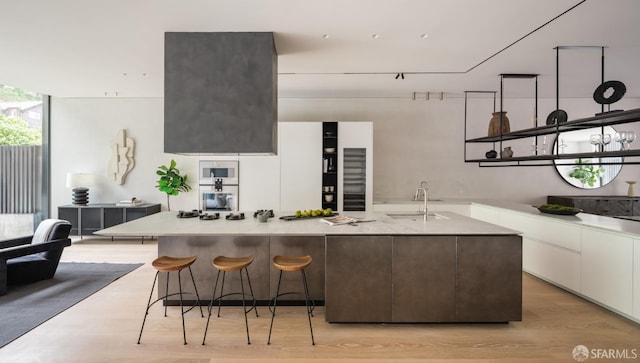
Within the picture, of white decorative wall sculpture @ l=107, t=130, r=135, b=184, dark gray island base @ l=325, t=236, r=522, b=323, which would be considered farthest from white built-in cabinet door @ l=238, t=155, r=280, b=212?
dark gray island base @ l=325, t=236, r=522, b=323

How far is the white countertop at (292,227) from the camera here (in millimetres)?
2854

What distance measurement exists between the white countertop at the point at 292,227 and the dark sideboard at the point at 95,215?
9.46ft

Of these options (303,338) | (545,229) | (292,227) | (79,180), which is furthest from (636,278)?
(79,180)

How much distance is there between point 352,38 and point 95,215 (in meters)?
5.50

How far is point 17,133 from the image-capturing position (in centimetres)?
605

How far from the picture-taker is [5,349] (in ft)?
8.23

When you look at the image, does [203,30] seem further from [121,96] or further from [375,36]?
[121,96]

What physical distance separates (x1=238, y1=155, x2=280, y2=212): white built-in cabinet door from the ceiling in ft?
4.83

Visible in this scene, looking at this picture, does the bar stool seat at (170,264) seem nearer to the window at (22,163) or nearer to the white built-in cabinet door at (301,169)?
the white built-in cabinet door at (301,169)

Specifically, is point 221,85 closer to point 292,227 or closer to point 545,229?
point 292,227

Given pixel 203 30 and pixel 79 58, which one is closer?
pixel 203 30

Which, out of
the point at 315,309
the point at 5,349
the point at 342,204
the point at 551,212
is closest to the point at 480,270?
the point at 315,309

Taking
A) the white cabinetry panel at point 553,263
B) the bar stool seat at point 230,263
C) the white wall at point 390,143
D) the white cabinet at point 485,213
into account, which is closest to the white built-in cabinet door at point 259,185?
the white wall at point 390,143

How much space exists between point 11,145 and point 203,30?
5255mm
